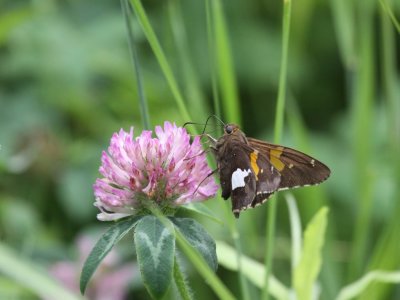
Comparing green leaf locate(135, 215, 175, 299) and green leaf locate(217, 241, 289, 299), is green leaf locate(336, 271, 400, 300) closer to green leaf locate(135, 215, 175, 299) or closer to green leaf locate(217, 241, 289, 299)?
green leaf locate(217, 241, 289, 299)

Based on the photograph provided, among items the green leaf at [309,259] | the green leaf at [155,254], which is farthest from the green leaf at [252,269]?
the green leaf at [155,254]

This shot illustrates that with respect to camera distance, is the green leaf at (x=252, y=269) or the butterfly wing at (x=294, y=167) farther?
the green leaf at (x=252, y=269)

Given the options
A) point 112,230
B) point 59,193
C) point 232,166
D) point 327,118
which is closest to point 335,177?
point 327,118

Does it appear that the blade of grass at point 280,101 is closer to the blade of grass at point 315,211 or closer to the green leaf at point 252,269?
the green leaf at point 252,269

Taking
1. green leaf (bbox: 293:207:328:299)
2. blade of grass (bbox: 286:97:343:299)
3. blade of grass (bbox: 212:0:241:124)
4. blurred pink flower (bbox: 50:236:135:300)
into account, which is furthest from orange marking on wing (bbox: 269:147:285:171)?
blurred pink flower (bbox: 50:236:135:300)

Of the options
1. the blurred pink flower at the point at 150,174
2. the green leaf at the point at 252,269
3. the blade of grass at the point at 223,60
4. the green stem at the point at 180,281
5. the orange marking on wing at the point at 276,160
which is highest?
the blade of grass at the point at 223,60

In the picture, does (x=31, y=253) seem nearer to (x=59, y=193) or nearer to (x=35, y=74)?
(x=59, y=193)
